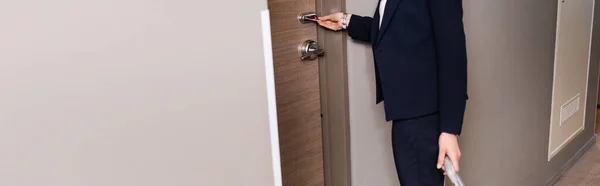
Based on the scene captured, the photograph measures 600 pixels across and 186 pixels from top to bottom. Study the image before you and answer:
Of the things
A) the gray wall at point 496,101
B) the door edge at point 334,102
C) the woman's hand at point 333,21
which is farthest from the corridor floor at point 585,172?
the woman's hand at point 333,21

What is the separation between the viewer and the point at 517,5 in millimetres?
2588

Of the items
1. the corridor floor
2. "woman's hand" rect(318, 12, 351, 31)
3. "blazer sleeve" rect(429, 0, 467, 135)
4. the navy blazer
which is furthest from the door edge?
the corridor floor

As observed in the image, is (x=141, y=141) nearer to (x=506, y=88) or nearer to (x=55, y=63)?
(x=55, y=63)

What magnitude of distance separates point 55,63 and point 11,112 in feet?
0.33

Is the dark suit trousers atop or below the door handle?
below

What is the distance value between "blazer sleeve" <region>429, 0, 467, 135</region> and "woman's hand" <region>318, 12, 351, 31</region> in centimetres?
29

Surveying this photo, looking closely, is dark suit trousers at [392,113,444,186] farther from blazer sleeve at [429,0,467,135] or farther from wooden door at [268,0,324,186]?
wooden door at [268,0,324,186]

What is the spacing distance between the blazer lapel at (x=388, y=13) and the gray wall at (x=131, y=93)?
46 centimetres

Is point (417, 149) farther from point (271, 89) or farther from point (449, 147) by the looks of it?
point (271, 89)

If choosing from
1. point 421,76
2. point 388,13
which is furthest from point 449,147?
point 388,13

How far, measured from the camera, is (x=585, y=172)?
3428 mm

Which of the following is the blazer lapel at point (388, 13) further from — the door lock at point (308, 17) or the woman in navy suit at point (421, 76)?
the door lock at point (308, 17)

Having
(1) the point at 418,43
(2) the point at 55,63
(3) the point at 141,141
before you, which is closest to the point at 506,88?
(1) the point at 418,43

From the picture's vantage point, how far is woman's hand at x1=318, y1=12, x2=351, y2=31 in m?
1.80
